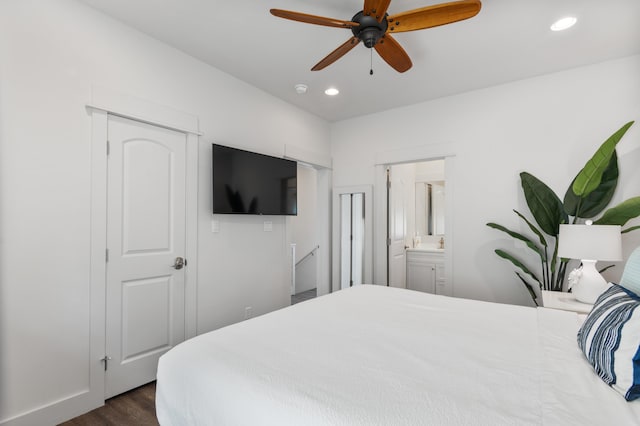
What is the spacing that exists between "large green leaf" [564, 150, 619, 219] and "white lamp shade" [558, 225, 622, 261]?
0.57 m

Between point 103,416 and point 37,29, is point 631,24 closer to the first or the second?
point 37,29

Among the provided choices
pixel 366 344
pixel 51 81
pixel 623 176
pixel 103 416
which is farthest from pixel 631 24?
pixel 103 416

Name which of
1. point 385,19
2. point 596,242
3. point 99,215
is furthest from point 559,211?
point 99,215

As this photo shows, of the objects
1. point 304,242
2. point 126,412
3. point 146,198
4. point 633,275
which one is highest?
point 146,198

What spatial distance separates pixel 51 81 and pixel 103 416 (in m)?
2.15

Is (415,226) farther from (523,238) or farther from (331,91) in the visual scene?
(331,91)

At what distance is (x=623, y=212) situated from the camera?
238cm

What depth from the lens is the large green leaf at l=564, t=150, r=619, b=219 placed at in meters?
2.60

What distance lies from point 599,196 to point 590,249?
2.76 feet

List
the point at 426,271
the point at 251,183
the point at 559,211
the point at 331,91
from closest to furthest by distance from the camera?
the point at 559,211, the point at 251,183, the point at 331,91, the point at 426,271

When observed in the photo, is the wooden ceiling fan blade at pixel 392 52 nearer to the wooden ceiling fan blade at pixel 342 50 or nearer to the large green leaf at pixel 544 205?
the wooden ceiling fan blade at pixel 342 50

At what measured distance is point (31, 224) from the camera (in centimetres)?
187

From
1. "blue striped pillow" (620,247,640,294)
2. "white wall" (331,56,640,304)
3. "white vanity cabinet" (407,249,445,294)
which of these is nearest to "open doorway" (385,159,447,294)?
"white vanity cabinet" (407,249,445,294)

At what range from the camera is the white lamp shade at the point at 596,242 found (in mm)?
2062
